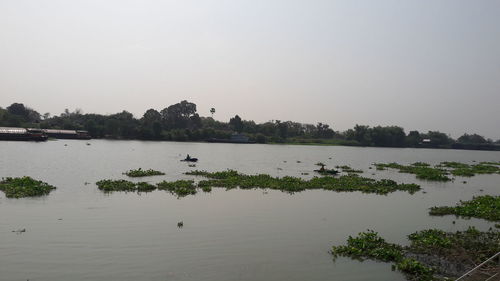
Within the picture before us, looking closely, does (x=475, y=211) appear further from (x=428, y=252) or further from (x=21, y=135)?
(x=21, y=135)

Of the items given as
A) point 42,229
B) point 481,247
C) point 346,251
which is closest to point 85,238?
point 42,229

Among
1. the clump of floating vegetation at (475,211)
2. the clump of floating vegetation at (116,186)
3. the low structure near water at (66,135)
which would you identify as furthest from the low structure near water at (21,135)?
the clump of floating vegetation at (475,211)

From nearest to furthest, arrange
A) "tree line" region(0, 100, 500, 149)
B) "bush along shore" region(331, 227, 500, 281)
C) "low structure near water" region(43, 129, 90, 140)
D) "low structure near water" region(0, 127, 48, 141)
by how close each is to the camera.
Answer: "bush along shore" region(331, 227, 500, 281) → "low structure near water" region(0, 127, 48, 141) → "low structure near water" region(43, 129, 90, 140) → "tree line" region(0, 100, 500, 149)

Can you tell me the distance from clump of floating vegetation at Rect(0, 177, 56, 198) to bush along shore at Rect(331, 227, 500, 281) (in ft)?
76.7

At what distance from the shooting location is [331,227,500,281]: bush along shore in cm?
1547

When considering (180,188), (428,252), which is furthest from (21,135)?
(428,252)

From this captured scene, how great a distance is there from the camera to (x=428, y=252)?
698 inches

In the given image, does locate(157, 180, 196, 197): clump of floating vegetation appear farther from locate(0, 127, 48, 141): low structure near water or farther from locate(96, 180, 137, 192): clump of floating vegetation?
locate(0, 127, 48, 141): low structure near water

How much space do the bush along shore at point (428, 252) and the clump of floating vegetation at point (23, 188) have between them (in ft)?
76.7

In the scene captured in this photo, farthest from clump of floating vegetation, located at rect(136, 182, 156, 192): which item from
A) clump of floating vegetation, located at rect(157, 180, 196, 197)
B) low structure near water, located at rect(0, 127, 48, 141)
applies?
low structure near water, located at rect(0, 127, 48, 141)

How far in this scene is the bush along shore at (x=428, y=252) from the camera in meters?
15.5

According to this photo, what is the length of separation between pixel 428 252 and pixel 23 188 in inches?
1133

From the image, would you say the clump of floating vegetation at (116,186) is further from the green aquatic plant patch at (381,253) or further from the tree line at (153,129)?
the tree line at (153,129)

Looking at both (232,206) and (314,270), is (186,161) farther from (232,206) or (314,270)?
(314,270)
